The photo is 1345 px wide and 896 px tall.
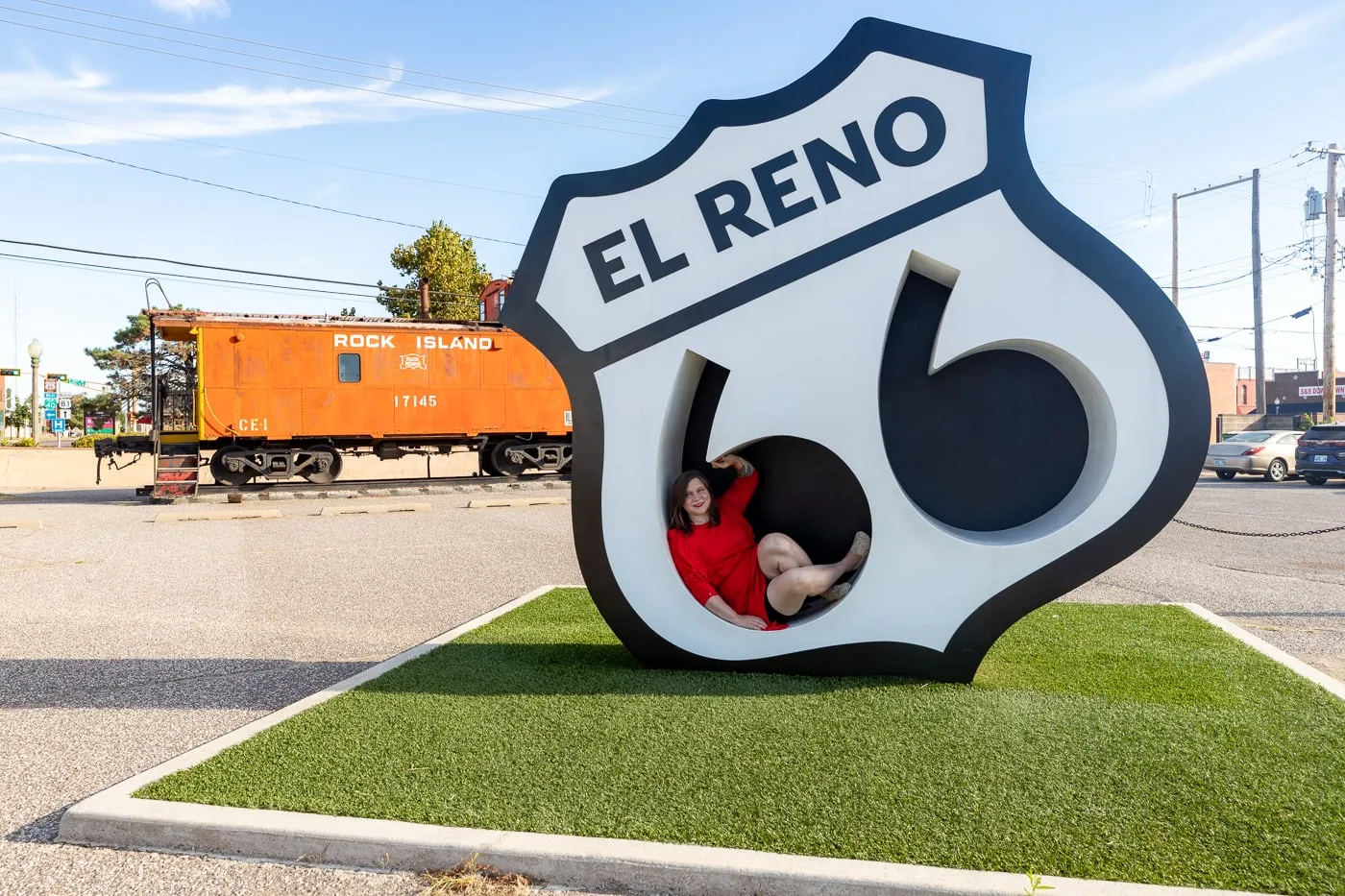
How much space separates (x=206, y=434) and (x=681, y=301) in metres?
14.7

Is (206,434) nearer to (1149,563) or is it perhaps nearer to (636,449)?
(636,449)

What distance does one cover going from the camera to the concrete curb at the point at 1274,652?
4.80 metres

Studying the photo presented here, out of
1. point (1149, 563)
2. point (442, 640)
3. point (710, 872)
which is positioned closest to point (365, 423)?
point (442, 640)

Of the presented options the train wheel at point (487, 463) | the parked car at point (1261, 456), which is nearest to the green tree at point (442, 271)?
the train wheel at point (487, 463)

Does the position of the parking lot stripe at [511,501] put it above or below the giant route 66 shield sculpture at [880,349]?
below

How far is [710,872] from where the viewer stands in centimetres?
285

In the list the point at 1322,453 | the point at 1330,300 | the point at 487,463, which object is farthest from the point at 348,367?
the point at 1330,300

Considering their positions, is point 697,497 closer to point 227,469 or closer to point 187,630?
point 187,630

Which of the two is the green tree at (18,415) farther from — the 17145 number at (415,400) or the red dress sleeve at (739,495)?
the red dress sleeve at (739,495)

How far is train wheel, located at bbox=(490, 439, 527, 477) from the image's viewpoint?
19234 mm

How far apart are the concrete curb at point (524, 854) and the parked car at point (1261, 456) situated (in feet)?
74.9

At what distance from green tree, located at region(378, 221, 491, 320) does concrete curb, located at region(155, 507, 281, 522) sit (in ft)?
50.8

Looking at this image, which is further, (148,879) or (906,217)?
(906,217)

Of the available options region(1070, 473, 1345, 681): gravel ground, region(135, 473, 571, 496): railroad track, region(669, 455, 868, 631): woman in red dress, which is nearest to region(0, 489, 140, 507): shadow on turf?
region(135, 473, 571, 496): railroad track
